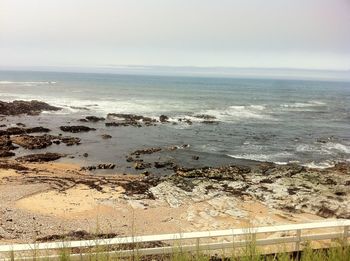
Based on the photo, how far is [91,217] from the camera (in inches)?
652

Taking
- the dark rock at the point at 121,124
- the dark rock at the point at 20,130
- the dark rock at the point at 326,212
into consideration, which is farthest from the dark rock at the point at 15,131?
the dark rock at the point at 326,212

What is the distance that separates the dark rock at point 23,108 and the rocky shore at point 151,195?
18.0 meters

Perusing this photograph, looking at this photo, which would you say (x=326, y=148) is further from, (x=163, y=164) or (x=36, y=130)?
(x=36, y=130)

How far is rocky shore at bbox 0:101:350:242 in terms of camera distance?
15867 millimetres

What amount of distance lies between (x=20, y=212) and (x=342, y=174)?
1708 centimetres

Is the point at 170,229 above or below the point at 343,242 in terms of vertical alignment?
below

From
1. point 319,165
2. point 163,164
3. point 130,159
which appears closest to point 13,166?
point 130,159

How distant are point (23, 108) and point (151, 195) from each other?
34305mm

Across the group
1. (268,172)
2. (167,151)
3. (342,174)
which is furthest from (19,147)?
(342,174)

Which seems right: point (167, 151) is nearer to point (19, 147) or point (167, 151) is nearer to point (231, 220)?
point (19, 147)

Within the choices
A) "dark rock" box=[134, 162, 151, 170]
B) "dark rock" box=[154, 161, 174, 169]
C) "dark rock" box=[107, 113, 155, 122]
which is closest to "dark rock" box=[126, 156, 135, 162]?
"dark rock" box=[134, 162, 151, 170]

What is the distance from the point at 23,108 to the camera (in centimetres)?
4938

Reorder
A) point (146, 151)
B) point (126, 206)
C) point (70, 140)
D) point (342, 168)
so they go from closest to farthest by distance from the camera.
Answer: point (126, 206) < point (342, 168) < point (146, 151) < point (70, 140)

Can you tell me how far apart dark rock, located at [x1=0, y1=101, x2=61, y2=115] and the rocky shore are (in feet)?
58.9
